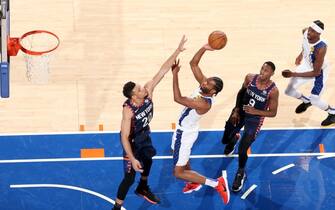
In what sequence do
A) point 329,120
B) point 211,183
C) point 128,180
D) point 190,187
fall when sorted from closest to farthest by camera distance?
point 128,180, point 211,183, point 190,187, point 329,120

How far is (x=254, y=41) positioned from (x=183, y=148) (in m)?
4.27

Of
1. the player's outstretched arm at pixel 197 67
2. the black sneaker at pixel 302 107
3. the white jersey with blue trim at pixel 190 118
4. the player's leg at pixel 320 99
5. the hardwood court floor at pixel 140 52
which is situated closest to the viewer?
the white jersey with blue trim at pixel 190 118

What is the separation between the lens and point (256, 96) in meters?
10.3

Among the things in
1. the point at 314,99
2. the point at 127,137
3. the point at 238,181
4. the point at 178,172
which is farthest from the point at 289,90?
the point at 127,137

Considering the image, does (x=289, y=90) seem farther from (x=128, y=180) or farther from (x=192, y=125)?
(x=128, y=180)

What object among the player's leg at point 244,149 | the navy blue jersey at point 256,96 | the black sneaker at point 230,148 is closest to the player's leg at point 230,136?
the black sneaker at point 230,148

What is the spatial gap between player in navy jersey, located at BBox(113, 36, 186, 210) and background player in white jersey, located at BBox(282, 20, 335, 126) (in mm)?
2388

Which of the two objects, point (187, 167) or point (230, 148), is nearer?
point (187, 167)

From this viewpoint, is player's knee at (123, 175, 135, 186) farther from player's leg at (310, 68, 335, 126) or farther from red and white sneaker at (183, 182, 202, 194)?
player's leg at (310, 68, 335, 126)

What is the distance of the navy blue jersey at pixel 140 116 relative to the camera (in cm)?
950

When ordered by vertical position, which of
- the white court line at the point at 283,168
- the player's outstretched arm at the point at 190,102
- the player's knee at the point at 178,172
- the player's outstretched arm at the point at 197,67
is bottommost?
the white court line at the point at 283,168

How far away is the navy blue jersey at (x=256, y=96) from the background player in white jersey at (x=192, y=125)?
0.66 metres

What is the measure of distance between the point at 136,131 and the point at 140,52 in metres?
3.84

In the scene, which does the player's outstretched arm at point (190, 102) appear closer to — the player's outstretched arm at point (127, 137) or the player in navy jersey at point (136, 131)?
the player in navy jersey at point (136, 131)
